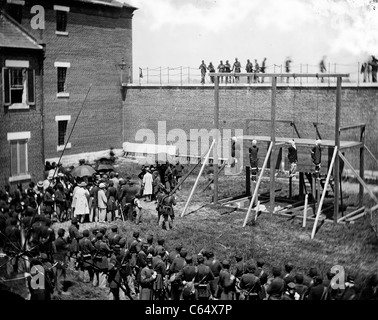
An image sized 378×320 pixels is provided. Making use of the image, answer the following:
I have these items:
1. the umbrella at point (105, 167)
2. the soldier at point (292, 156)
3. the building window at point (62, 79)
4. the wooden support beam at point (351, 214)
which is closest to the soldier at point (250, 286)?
the umbrella at point (105, 167)

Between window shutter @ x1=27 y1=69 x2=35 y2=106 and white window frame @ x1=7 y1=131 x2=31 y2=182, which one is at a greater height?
window shutter @ x1=27 y1=69 x2=35 y2=106

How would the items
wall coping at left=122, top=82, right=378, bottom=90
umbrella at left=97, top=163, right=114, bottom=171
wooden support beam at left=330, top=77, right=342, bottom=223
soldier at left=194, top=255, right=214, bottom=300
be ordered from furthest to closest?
wall coping at left=122, top=82, right=378, bottom=90 < wooden support beam at left=330, top=77, right=342, bottom=223 < umbrella at left=97, top=163, right=114, bottom=171 < soldier at left=194, top=255, right=214, bottom=300

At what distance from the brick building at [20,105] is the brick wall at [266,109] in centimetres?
440

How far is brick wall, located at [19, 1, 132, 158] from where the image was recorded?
8641 millimetres

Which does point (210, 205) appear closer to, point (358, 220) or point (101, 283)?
point (358, 220)

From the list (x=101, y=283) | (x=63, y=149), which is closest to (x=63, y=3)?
(x=63, y=149)

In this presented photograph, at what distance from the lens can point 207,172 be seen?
48.0ft

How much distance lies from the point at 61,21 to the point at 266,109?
10.5 meters

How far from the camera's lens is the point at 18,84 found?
26.1 feet

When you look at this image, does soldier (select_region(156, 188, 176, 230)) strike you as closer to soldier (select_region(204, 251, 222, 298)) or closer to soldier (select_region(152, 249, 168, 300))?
soldier (select_region(152, 249, 168, 300))

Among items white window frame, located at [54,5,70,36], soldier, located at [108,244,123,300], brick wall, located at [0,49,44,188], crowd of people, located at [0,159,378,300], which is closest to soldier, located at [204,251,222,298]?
crowd of people, located at [0,159,378,300]

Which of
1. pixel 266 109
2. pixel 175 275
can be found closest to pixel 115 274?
pixel 175 275

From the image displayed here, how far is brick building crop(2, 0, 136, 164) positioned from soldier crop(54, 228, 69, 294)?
4.49 feet

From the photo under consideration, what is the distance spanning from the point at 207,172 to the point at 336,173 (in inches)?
157
